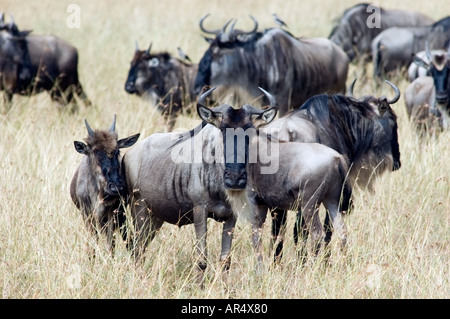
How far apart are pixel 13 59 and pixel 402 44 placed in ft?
21.0

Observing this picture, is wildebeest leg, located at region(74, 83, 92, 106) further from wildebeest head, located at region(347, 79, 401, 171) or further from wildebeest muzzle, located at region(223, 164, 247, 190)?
wildebeest muzzle, located at region(223, 164, 247, 190)

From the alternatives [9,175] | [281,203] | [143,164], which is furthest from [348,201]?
[9,175]

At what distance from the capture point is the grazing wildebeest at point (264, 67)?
10.3m

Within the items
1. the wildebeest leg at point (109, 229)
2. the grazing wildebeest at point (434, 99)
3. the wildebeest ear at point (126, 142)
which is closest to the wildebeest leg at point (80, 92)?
the grazing wildebeest at point (434, 99)

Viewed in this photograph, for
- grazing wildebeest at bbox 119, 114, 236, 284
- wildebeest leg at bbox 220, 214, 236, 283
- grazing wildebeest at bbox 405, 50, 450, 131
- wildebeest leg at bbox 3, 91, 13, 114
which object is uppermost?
grazing wildebeest at bbox 119, 114, 236, 284

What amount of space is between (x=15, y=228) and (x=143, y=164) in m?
1.06

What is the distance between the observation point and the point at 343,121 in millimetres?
6348

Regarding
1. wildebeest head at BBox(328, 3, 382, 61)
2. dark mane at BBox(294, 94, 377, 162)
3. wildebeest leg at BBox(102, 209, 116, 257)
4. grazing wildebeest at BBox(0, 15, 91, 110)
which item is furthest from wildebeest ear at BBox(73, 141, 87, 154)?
wildebeest head at BBox(328, 3, 382, 61)

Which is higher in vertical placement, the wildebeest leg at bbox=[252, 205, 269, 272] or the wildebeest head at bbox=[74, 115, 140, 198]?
the wildebeest head at bbox=[74, 115, 140, 198]

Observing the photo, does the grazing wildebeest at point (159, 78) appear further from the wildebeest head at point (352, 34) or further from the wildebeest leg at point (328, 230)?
the wildebeest leg at point (328, 230)

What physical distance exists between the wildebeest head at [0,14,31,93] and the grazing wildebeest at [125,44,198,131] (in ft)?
5.14

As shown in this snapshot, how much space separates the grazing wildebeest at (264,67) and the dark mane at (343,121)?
11.9ft

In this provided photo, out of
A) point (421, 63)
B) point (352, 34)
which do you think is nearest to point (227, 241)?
point (421, 63)

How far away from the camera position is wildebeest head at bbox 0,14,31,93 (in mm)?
11172
